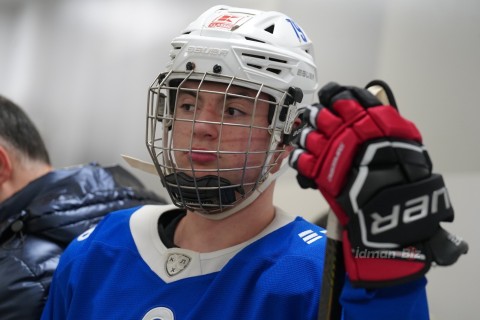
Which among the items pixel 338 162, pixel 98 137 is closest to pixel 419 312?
pixel 338 162

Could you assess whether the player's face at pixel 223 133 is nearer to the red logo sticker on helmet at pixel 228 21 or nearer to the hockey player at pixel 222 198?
the hockey player at pixel 222 198

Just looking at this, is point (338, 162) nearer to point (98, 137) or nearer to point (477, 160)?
point (477, 160)

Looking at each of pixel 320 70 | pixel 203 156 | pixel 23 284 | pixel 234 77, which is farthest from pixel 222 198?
pixel 320 70

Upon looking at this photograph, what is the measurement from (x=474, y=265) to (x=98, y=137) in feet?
6.23

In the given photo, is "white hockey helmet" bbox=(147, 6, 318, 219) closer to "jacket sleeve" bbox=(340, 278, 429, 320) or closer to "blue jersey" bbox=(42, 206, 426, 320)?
"blue jersey" bbox=(42, 206, 426, 320)

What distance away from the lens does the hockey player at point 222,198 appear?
1.01m

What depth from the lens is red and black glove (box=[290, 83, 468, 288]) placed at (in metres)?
0.72

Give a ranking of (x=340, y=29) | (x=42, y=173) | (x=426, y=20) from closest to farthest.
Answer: (x=426, y=20), (x=340, y=29), (x=42, y=173)

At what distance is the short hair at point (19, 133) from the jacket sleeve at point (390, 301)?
134cm

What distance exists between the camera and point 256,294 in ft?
3.26

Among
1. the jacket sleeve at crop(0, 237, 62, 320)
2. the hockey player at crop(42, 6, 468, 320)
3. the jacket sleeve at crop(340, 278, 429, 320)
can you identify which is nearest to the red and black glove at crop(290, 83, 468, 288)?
the jacket sleeve at crop(340, 278, 429, 320)

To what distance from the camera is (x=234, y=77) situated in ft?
3.37

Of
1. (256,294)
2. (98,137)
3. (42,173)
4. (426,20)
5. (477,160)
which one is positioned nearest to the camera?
(256,294)

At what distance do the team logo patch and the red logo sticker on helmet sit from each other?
17.7 inches
